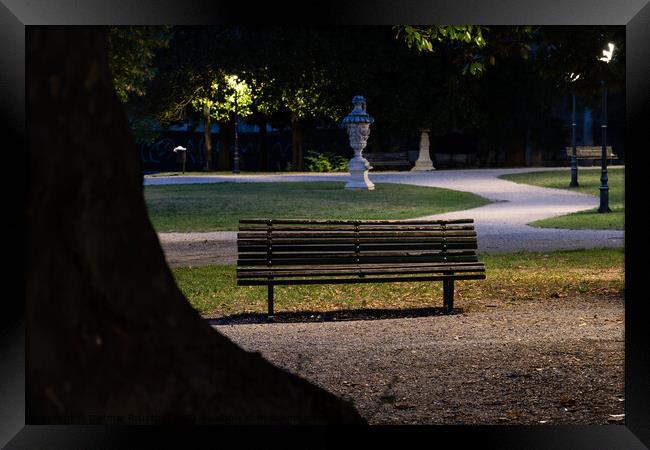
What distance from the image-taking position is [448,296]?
10.3 metres

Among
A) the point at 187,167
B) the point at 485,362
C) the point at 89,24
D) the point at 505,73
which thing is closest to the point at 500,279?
the point at 485,362

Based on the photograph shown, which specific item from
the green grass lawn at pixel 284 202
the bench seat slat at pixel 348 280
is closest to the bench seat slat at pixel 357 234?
the bench seat slat at pixel 348 280

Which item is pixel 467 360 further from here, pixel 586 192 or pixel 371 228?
pixel 586 192

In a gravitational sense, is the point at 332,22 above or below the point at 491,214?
above

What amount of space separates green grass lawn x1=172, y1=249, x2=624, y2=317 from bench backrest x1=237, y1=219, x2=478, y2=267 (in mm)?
1055

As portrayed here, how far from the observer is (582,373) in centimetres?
729

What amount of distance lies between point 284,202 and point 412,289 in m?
12.3

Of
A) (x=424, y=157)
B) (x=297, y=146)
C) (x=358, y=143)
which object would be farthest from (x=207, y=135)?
(x=358, y=143)

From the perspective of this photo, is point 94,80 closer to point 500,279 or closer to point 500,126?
point 500,279

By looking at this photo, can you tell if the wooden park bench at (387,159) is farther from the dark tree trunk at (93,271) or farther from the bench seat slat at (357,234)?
the dark tree trunk at (93,271)

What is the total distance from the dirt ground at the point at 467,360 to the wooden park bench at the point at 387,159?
2504 cm

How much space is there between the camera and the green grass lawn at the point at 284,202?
69.2ft

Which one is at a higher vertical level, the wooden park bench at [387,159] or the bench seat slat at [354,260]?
the wooden park bench at [387,159]

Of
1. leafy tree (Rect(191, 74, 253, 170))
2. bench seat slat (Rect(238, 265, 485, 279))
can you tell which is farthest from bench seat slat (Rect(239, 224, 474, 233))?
leafy tree (Rect(191, 74, 253, 170))
